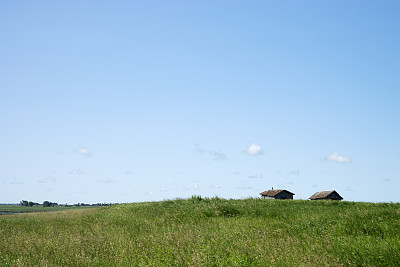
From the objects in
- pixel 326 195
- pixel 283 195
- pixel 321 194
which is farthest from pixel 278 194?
pixel 326 195

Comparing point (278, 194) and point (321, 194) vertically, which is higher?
point (278, 194)

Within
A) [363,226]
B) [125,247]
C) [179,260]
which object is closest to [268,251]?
[179,260]

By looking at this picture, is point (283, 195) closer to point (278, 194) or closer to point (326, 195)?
point (278, 194)

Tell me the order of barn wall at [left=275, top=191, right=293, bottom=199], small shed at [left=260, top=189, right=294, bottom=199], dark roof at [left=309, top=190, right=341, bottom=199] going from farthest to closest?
barn wall at [left=275, top=191, right=293, bottom=199], small shed at [left=260, top=189, right=294, bottom=199], dark roof at [left=309, top=190, right=341, bottom=199]

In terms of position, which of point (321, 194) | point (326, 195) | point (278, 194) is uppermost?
point (278, 194)

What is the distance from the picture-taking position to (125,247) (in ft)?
29.1

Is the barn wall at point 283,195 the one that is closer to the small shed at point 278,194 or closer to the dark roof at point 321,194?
the small shed at point 278,194

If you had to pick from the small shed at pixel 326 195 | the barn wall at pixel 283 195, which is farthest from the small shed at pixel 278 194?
the small shed at pixel 326 195

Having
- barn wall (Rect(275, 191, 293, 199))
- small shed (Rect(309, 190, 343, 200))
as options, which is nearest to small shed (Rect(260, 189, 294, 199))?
barn wall (Rect(275, 191, 293, 199))

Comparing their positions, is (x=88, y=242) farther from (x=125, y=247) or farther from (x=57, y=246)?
(x=125, y=247)

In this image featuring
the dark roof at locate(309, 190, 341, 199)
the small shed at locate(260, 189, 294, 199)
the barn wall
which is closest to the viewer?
the dark roof at locate(309, 190, 341, 199)

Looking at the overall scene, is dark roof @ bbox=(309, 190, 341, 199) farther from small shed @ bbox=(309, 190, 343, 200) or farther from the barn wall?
the barn wall

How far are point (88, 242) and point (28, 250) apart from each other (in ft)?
5.55

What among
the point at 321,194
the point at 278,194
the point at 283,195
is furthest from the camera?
the point at 283,195
